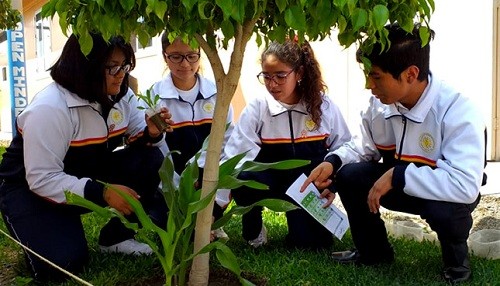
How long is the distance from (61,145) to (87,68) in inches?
13.4

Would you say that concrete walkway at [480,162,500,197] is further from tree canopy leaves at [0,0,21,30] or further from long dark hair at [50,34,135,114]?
tree canopy leaves at [0,0,21,30]

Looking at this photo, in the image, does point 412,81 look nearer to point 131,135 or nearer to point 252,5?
point 252,5

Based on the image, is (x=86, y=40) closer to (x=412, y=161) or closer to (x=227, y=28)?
(x=227, y=28)

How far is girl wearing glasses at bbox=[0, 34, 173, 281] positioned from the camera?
2.51 m

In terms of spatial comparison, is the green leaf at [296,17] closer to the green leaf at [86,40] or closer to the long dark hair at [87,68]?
the green leaf at [86,40]

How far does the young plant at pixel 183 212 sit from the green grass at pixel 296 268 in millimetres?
219

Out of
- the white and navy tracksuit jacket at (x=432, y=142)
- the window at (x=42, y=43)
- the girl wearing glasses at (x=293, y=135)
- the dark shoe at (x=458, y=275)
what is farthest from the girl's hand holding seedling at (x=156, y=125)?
the window at (x=42, y=43)

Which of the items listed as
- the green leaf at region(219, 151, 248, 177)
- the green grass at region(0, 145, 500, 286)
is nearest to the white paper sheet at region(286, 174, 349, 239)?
the green grass at region(0, 145, 500, 286)

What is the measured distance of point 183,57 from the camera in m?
3.29

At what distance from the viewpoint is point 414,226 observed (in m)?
3.32

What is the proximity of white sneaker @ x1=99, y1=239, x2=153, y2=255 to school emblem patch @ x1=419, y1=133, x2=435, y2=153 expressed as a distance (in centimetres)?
132

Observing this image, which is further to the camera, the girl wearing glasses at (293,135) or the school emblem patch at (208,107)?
the school emblem patch at (208,107)

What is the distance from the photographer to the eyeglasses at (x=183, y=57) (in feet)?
10.8

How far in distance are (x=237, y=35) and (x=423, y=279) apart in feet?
4.16
